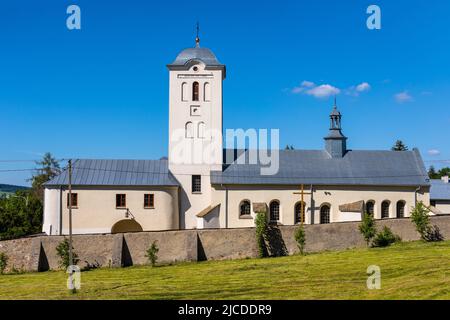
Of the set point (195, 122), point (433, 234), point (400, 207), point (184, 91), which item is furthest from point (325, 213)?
point (184, 91)

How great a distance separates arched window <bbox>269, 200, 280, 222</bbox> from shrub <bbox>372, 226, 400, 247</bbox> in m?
Answer: 8.69

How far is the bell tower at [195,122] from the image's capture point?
132ft

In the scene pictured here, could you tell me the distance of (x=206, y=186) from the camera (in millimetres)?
40000

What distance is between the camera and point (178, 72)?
40.4 m

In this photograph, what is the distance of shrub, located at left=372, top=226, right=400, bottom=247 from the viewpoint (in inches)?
1303

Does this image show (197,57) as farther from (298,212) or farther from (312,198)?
(298,212)

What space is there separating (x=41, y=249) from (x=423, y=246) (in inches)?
939

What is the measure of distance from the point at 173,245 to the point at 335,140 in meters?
18.2

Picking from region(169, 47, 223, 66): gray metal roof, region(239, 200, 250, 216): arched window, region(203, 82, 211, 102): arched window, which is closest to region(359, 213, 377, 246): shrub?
region(239, 200, 250, 216): arched window

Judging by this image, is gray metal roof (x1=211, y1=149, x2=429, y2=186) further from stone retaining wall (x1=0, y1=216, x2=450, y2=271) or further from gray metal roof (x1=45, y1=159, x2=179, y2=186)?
stone retaining wall (x1=0, y1=216, x2=450, y2=271)
